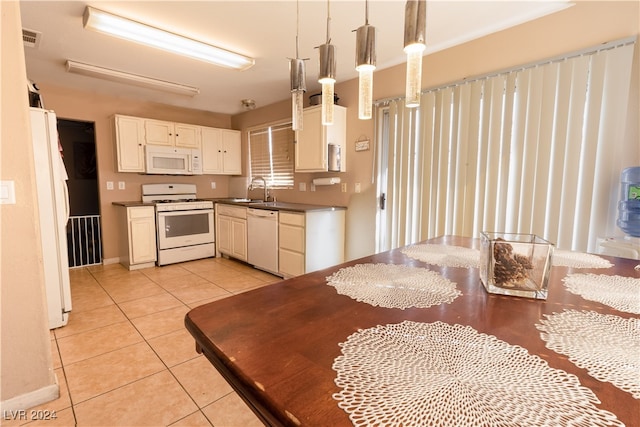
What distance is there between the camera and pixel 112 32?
91.1 inches

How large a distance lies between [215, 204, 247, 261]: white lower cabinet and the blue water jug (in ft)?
12.3

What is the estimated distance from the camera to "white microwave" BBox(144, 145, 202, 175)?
425 cm

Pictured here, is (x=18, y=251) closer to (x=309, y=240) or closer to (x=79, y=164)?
(x=309, y=240)

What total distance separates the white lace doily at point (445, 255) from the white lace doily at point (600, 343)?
0.52 m

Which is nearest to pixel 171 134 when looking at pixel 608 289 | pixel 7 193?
pixel 7 193

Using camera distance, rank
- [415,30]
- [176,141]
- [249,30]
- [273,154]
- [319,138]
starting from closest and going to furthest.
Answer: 1. [415,30]
2. [249,30]
3. [319,138]
4. [176,141]
5. [273,154]

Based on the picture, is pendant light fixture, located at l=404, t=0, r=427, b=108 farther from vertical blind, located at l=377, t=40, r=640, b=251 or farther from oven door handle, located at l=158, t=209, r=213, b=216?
oven door handle, located at l=158, t=209, r=213, b=216

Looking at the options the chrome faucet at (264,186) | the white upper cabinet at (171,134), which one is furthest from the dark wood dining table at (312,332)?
the white upper cabinet at (171,134)

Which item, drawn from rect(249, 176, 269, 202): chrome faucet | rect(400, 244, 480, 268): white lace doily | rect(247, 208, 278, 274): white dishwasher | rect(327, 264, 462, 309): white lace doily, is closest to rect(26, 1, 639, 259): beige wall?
rect(249, 176, 269, 202): chrome faucet

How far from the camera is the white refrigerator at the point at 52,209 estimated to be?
2213 mm

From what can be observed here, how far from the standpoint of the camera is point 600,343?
0.71 metres

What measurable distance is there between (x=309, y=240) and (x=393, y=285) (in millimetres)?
2260

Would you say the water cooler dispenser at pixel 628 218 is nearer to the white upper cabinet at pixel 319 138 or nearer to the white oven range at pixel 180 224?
the white upper cabinet at pixel 319 138

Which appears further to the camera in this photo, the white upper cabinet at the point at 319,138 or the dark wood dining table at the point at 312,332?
the white upper cabinet at the point at 319,138
